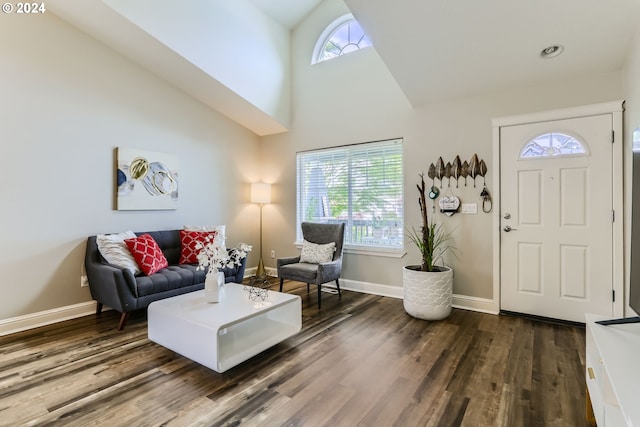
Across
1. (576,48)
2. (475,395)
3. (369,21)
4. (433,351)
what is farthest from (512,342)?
(369,21)

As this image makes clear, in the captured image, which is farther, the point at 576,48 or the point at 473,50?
the point at 473,50

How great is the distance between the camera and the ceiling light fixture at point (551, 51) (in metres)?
2.64

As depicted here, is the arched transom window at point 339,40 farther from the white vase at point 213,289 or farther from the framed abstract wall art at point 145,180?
the white vase at point 213,289

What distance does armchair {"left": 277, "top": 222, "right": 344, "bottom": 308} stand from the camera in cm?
360

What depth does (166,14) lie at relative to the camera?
3.25m

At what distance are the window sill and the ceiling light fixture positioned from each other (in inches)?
93.0

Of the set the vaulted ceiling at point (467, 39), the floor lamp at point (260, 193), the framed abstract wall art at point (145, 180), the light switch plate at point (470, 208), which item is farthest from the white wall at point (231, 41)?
the light switch plate at point (470, 208)

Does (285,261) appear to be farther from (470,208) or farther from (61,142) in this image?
(61,142)

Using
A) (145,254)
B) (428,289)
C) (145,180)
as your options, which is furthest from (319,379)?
(145,180)

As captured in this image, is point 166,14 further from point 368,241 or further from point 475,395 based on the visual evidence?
point 475,395

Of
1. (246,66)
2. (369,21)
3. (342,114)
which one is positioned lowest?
(342,114)

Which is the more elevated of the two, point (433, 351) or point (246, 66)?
point (246, 66)

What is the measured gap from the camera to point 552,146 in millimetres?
3041

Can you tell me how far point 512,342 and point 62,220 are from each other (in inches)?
170
